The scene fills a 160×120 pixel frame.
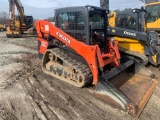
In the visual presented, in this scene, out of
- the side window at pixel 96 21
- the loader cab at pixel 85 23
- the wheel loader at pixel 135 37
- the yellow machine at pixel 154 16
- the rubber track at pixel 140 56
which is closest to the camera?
the loader cab at pixel 85 23

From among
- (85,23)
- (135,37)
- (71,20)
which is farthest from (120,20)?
(85,23)

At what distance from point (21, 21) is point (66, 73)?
1485 centimetres

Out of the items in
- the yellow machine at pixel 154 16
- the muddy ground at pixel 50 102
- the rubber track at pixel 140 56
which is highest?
the yellow machine at pixel 154 16

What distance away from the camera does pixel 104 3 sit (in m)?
8.54

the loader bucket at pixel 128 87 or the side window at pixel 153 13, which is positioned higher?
the side window at pixel 153 13

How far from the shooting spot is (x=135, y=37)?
22.8ft

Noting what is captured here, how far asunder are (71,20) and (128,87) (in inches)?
88.5

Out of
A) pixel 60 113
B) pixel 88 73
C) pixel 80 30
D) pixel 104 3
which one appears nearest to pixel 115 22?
pixel 104 3

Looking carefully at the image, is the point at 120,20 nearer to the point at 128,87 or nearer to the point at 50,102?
the point at 128,87

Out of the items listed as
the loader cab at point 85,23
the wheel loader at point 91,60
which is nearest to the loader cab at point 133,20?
the wheel loader at point 91,60

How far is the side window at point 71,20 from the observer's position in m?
4.89

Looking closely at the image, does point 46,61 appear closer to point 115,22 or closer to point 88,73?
point 88,73

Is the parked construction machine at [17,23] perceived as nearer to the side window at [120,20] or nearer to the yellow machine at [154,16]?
the yellow machine at [154,16]

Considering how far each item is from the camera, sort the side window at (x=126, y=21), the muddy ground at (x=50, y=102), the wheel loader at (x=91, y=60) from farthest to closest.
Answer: the side window at (x=126, y=21)
the wheel loader at (x=91, y=60)
the muddy ground at (x=50, y=102)
